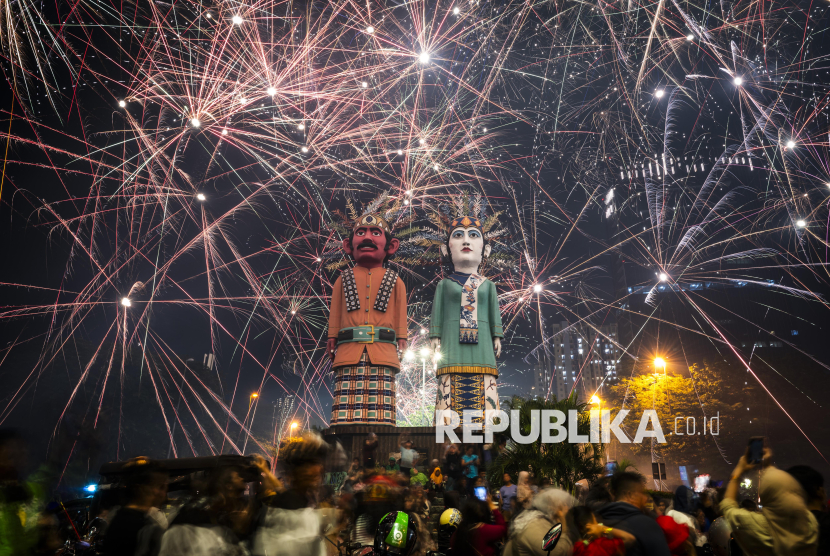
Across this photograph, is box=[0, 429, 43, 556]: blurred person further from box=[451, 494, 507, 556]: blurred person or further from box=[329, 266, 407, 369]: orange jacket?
box=[329, 266, 407, 369]: orange jacket

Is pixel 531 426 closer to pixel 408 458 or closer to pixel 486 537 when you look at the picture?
pixel 408 458


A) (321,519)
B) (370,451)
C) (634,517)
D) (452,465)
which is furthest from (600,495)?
(370,451)

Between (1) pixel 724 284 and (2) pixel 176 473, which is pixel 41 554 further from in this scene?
(1) pixel 724 284

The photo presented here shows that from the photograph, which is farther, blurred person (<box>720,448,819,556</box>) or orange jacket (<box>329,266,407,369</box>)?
orange jacket (<box>329,266,407,369</box>)

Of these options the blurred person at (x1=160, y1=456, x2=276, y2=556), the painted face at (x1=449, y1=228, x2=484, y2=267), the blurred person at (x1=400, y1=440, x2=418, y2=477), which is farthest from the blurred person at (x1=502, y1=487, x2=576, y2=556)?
the painted face at (x1=449, y1=228, x2=484, y2=267)

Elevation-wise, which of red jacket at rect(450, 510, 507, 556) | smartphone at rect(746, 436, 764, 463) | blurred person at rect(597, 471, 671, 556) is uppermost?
smartphone at rect(746, 436, 764, 463)

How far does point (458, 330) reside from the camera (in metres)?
14.4

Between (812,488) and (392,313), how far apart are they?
37.0 feet

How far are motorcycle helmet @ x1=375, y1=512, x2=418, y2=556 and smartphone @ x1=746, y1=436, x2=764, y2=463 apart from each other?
9.73 feet

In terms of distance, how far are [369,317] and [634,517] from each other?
1120 centimetres

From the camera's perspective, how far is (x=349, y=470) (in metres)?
12.2

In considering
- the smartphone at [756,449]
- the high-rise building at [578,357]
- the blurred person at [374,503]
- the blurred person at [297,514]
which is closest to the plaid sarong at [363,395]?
the blurred person at [374,503]

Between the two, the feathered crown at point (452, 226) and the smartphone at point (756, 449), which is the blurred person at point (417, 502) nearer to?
the smartphone at point (756, 449)

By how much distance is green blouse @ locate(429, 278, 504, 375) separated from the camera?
46.0ft
